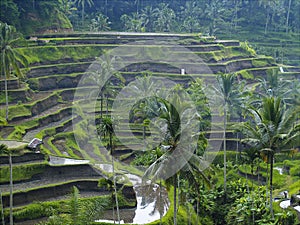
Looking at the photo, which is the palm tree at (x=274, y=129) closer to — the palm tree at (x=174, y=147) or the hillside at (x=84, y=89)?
the palm tree at (x=174, y=147)

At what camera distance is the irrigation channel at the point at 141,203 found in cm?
1945

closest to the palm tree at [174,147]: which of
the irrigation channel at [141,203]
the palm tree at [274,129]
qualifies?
the palm tree at [274,129]

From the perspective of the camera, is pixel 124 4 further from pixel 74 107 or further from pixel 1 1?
pixel 74 107

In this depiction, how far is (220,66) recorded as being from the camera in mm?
41562

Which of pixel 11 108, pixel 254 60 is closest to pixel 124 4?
pixel 254 60

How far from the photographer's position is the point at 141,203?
69.4 ft

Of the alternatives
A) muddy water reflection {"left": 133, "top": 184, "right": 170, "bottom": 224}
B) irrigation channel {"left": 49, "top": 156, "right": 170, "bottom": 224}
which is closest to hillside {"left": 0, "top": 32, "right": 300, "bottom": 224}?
irrigation channel {"left": 49, "top": 156, "right": 170, "bottom": 224}

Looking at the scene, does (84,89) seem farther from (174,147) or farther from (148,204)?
(174,147)

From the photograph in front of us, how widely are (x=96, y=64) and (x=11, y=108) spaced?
12.2 meters

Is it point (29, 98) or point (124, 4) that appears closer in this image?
point (29, 98)

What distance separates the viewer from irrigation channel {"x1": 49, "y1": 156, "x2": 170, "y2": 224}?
19.5 meters

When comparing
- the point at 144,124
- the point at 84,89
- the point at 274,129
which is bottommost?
the point at 84,89

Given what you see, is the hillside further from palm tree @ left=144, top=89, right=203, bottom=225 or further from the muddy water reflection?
palm tree @ left=144, top=89, right=203, bottom=225

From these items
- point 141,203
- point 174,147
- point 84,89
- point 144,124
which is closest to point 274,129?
point 174,147
